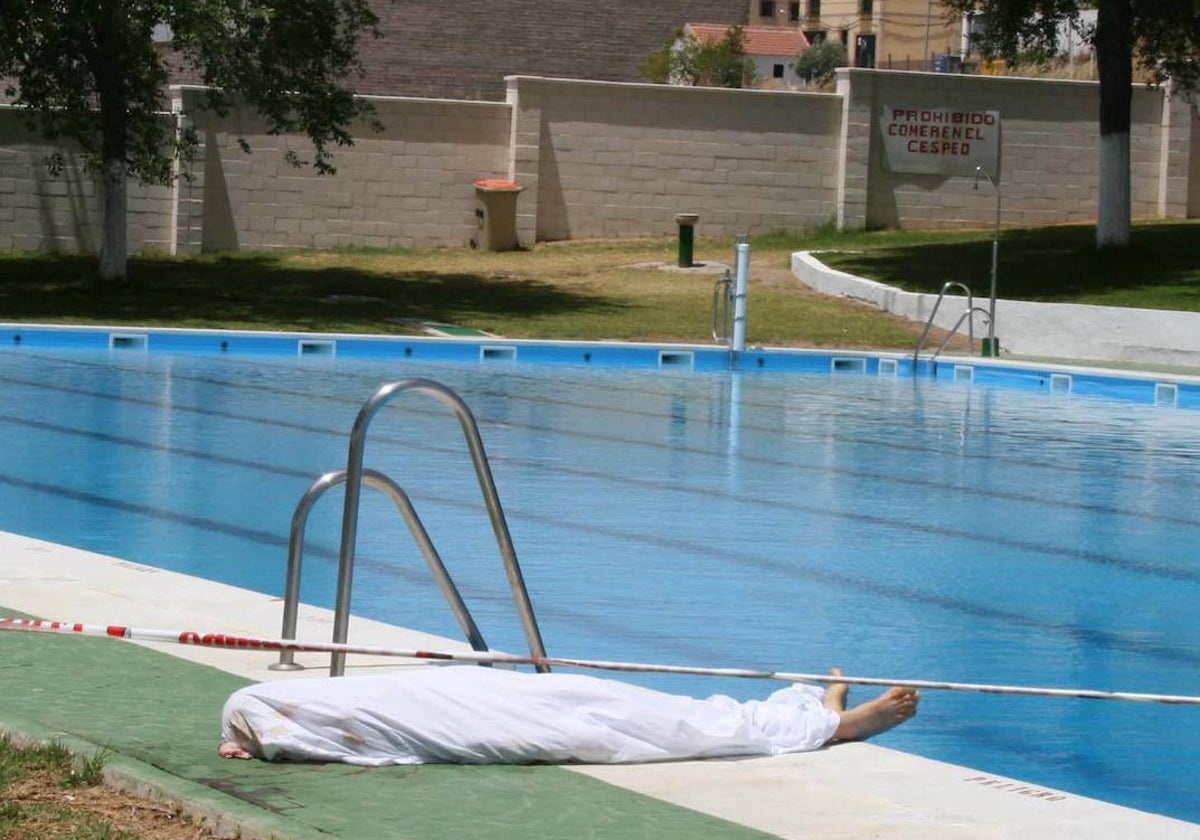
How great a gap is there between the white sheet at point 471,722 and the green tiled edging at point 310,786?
0.05 meters

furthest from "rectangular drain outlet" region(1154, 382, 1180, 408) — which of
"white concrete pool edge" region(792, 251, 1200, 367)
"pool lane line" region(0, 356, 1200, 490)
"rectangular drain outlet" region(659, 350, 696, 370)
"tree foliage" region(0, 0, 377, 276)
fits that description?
"tree foliage" region(0, 0, 377, 276)

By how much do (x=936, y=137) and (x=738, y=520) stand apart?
19879mm

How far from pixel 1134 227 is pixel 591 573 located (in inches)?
840

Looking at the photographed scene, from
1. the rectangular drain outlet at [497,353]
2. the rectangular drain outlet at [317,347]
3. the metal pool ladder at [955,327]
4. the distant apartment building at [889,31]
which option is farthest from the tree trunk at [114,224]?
the distant apartment building at [889,31]

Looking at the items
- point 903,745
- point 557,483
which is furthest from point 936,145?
point 903,745

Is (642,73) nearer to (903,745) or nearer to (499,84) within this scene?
(499,84)

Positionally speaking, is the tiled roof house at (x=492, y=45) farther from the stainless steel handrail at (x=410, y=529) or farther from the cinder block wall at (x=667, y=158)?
the stainless steel handrail at (x=410, y=529)

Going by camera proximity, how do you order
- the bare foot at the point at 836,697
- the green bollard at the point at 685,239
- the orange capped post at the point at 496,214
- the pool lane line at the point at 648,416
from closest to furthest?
the bare foot at the point at 836,697
the pool lane line at the point at 648,416
the green bollard at the point at 685,239
the orange capped post at the point at 496,214

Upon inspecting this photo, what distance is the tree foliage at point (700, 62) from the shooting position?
60.2 m

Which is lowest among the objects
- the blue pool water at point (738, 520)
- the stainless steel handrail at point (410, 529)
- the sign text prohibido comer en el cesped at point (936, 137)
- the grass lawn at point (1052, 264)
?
the blue pool water at point (738, 520)

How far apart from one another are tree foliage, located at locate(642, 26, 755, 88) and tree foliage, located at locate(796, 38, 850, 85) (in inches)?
259

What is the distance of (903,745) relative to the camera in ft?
19.8

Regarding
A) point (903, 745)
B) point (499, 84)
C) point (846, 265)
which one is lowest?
point (903, 745)

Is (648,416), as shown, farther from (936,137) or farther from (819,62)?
(819,62)
